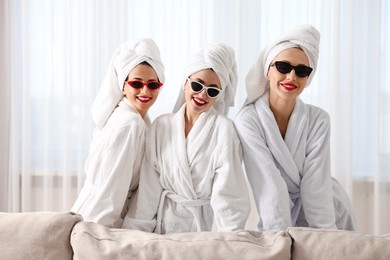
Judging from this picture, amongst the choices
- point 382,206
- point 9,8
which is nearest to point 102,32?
point 9,8

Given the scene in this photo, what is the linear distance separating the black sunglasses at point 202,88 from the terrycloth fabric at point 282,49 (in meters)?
0.15

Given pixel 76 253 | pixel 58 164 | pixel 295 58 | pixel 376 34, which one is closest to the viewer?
pixel 76 253

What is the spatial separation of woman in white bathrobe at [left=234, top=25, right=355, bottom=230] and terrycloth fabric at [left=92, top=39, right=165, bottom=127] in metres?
0.34

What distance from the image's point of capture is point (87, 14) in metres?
3.18

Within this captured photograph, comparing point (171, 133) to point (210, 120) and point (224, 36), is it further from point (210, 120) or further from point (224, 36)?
point (224, 36)

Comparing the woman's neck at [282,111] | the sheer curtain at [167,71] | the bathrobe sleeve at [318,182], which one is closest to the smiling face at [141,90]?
the woman's neck at [282,111]

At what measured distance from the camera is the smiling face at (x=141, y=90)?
189cm

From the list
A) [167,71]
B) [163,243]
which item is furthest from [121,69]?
[167,71]

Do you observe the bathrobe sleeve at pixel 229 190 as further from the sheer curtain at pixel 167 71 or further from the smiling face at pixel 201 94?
the sheer curtain at pixel 167 71

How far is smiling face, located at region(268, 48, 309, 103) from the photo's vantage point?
181 cm

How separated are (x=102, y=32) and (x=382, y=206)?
6.03 feet

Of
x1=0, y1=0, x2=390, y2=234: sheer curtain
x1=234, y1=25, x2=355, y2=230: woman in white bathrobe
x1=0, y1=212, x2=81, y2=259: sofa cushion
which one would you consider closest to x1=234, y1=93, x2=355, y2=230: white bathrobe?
x1=234, y1=25, x2=355, y2=230: woman in white bathrobe

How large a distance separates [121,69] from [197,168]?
0.44 m

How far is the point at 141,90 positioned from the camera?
190 cm
